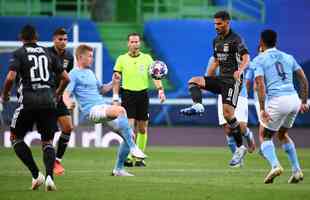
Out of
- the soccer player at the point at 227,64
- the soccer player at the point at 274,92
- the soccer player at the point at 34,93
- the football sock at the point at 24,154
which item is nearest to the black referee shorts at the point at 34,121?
the soccer player at the point at 34,93

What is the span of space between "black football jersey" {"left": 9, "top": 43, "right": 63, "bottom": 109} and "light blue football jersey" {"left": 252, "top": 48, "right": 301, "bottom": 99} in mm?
3220

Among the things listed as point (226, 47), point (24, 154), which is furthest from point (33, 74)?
point (226, 47)

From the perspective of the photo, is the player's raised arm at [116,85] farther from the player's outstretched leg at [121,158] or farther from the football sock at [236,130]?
the player's outstretched leg at [121,158]

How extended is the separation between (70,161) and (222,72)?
370 centimetres

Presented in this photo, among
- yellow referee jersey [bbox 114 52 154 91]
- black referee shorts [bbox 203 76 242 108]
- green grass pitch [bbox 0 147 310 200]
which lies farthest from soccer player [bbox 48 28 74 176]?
yellow referee jersey [bbox 114 52 154 91]

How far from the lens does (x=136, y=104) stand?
21547mm

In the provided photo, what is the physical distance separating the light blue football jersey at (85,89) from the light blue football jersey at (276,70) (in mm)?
2678

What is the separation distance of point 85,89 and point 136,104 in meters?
4.09

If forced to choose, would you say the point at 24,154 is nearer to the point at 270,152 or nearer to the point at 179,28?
the point at 270,152

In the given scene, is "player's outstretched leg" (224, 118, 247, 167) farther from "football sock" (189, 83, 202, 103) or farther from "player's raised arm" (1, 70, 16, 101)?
"player's raised arm" (1, 70, 16, 101)

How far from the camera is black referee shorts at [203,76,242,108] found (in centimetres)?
1944

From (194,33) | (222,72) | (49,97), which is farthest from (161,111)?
(49,97)

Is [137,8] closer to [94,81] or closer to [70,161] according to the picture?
[70,161]

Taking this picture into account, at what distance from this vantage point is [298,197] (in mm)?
14078
